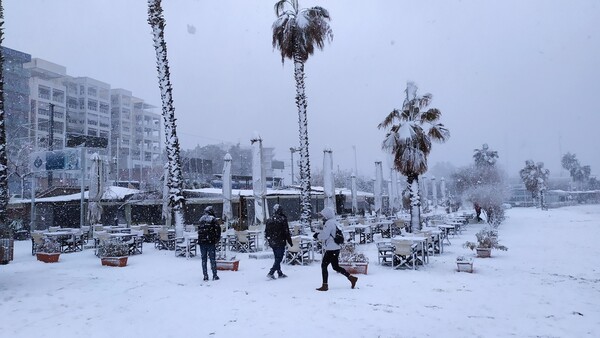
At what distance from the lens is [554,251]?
44.2 feet

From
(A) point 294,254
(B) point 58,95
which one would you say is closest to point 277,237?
(A) point 294,254

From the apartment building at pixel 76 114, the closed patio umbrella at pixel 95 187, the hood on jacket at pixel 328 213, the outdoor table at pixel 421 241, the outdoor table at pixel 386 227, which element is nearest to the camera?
the hood on jacket at pixel 328 213

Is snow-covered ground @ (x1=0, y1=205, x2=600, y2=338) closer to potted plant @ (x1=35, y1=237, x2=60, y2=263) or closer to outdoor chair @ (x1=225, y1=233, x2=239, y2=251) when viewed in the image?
potted plant @ (x1=35, y1=237, x2=60, y2=263)

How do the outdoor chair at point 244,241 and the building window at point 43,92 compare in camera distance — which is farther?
the building window at point 43,92

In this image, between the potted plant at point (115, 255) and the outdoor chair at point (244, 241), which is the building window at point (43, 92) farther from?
the potted plant at point (115, 255)

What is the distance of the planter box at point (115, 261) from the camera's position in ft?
35.2

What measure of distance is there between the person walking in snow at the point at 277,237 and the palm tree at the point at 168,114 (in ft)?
19.2

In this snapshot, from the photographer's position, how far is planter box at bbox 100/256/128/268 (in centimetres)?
1073

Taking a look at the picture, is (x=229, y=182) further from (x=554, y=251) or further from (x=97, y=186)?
(x=554, y=251)

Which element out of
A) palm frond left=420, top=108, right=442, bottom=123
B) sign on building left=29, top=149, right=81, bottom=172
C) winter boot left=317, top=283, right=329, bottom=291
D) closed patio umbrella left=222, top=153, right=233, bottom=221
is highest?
palm frond left=420, top=108, right=442, bottom=123

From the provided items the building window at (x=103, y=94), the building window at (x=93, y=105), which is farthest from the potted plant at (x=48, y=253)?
the building window at (x=103, y=94)

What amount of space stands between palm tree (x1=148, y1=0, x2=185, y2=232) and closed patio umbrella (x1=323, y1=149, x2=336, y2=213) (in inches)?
225

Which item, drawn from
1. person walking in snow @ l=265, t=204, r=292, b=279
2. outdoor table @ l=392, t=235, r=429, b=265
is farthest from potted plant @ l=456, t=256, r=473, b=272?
person walking in snow @ l=265, t=204, r=292, b=279

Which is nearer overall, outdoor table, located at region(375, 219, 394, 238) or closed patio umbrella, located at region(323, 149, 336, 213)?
closed patio umbrella, located at region(323, 149, 336, 213)
